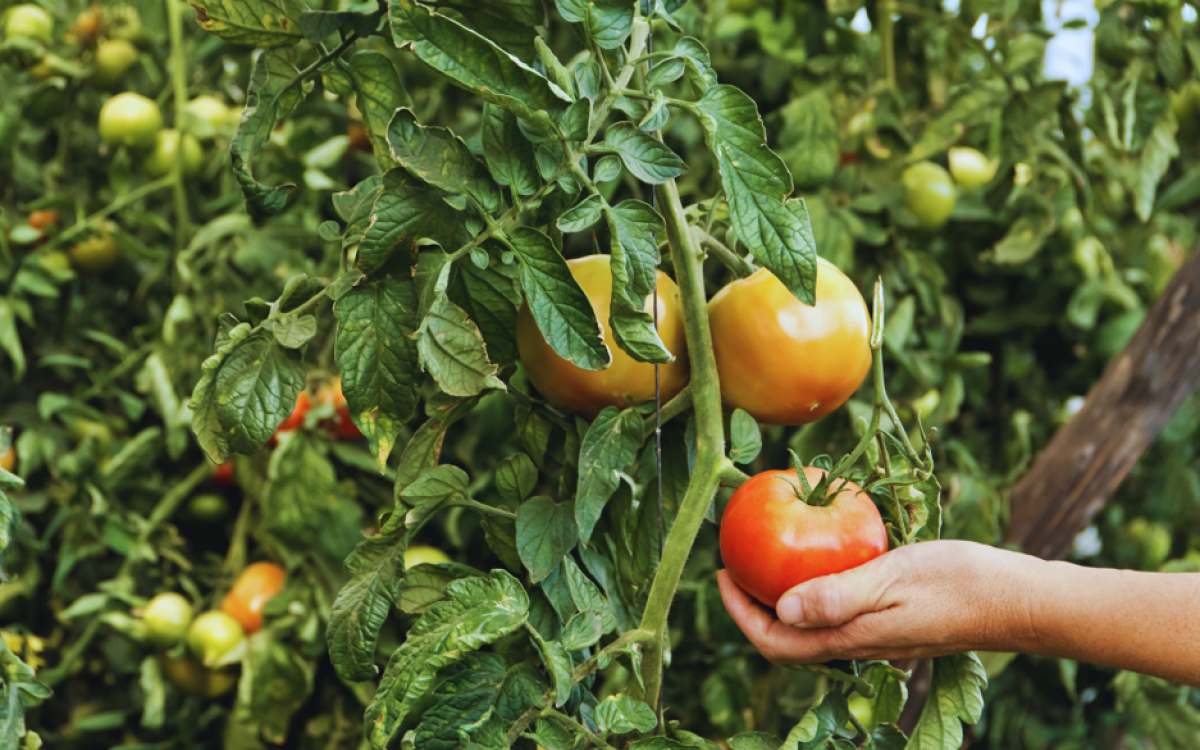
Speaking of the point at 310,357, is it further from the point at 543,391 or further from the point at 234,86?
the point at 543,391

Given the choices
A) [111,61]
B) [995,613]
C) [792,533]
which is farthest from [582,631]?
[111,61]

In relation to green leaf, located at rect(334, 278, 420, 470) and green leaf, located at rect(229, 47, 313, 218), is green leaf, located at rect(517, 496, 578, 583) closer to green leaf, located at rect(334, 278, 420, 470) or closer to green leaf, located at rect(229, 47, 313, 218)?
green leaf, located at rect(334, 278, 420, 470)

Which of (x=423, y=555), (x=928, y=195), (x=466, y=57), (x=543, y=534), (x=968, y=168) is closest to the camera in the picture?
(x=466, y=57)

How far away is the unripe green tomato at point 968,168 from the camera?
1.16m

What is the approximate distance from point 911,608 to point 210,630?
765 millimetres

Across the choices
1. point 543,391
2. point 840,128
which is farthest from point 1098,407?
point 543,391

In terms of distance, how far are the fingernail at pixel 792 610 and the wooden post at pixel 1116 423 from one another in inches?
27.9

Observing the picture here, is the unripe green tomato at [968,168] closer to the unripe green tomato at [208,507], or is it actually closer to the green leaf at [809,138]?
the green leaf at [809,138]

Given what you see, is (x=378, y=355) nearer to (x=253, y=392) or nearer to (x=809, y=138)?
(x=253, y=392)

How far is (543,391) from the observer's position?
0.56 m

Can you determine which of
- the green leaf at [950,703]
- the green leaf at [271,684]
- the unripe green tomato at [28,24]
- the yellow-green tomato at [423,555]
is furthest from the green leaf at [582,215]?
the unripe green tomato at [28,24]

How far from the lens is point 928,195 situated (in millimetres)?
1042

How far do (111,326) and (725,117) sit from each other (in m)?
1.07

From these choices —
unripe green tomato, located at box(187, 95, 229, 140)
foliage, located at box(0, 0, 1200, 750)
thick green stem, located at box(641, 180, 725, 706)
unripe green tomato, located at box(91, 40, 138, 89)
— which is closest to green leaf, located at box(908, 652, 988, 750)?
foliage, located at box(0, 0, 1200, 750)
